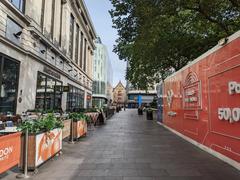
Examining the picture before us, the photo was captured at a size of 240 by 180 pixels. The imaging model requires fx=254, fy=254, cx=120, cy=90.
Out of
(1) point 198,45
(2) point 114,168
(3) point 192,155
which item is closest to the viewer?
(2) point 114,168

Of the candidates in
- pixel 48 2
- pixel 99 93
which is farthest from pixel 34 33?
pixel 99 93

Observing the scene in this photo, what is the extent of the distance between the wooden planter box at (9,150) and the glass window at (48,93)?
15.9m

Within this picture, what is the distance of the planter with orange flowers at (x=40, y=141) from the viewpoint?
20.0 ft

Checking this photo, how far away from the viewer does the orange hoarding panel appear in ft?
24.3

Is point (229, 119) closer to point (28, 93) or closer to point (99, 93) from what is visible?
point (28, 93)

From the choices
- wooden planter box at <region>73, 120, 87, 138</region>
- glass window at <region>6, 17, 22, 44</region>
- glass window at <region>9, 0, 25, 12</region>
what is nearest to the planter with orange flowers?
wooden planter box at <region>73, 120, 87, 138</region>

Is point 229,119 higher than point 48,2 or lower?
lower

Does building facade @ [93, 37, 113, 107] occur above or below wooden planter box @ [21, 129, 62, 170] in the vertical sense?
above

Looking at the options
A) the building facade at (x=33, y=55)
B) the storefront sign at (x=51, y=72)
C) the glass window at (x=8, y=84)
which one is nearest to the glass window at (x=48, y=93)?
the building facade at (x=33, y=55)

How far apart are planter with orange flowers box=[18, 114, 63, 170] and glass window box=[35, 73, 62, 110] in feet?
46.6

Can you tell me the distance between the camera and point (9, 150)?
17.0 feet

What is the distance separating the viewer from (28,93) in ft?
61.9

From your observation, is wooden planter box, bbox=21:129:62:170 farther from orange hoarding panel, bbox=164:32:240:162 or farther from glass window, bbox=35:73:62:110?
glass window, bbox=35:73:62:110

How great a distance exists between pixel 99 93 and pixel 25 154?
80.6 m
